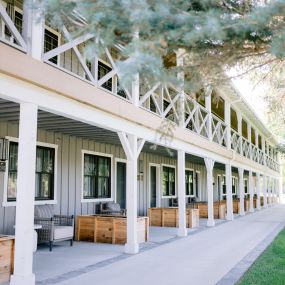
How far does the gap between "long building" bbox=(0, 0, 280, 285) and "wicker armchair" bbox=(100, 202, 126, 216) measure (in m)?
0.24

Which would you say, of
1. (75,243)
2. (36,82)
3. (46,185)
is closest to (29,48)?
(36,82)

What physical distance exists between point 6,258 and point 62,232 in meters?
→ 3.15

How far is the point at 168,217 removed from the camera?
1389cm

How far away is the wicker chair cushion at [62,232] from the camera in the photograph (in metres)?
8.88

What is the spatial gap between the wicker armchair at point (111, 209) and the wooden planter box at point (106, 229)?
1.34 metres

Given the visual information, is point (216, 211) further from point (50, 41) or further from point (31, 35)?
point (31, 35)

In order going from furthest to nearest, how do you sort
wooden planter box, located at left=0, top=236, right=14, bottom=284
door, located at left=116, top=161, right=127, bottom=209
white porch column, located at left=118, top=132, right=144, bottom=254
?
door, located at left=116, top=161, right=127, bottom=209
white porch column, located at left=118, top=132, right=144, bottom=254
wooden planter box, located at left=0, top=236, right=14, bottom=284

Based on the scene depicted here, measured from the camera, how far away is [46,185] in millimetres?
9961

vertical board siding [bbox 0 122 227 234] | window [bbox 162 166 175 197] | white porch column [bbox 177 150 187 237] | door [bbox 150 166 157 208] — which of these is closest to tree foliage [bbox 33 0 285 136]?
vertical board siding [bbox 0 122 227 234]

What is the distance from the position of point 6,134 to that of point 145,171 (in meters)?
7.25

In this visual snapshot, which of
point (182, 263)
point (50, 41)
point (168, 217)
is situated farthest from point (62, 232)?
point (168, 217)

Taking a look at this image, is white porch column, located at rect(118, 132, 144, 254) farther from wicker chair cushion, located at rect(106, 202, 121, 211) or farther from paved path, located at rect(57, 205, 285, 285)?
wicker chair cushion, located at rect(106, 202, 121, 211)

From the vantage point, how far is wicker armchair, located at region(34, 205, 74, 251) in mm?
8750

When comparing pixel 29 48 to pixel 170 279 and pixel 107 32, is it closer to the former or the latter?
pixel 107 32
